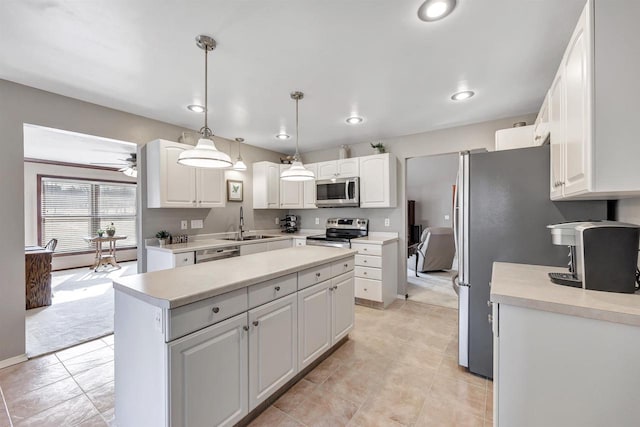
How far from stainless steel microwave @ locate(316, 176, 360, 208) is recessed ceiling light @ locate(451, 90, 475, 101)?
1.73m

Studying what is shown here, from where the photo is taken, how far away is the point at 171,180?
322 cm

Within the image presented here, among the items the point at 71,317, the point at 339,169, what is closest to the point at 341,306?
the point at 339,169

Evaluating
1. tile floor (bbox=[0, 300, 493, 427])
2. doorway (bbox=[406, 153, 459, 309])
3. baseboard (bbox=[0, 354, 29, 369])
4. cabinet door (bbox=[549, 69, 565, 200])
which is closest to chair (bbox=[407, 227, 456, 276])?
doorway (bbox=[406, 153, 459, 309])

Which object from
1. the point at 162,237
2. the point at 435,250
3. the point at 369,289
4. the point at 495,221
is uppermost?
the point at 495,221

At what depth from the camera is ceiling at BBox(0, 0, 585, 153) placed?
156 centimetres

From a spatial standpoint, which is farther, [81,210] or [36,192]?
[81,210]

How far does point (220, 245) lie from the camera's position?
339cm

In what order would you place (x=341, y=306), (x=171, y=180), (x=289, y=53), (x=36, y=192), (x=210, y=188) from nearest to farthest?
(x=289, y=53) → (x=341, y=306) → (x=171, y=180) → (x=210, y=188) → (x=36, y=192)

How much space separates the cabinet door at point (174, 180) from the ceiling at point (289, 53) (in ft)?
1.48

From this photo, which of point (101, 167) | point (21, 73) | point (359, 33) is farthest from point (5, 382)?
point (101, 167)

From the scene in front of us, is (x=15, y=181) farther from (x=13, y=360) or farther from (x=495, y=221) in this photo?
(x=495, y=221)

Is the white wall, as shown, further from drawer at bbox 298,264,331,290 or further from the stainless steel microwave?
drawer at bbox 298,264,331,290

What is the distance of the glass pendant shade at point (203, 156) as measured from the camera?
181cm

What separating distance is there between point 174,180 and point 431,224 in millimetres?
6355
